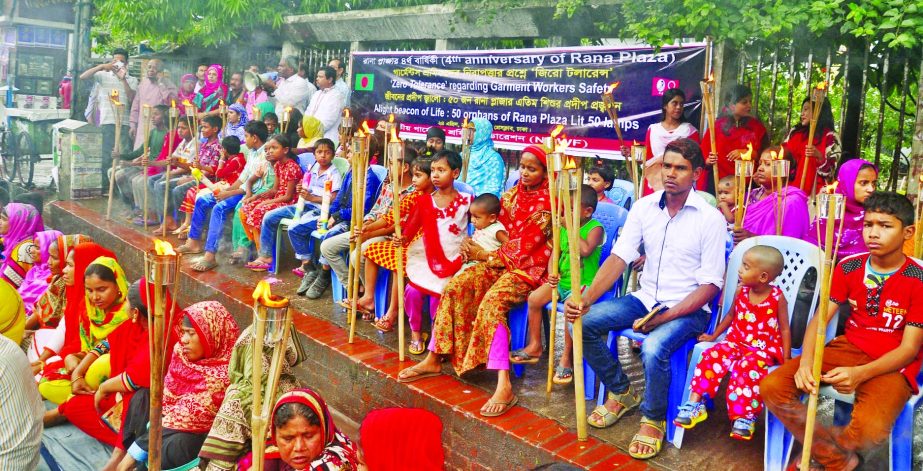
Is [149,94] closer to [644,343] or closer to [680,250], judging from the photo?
[680,250]

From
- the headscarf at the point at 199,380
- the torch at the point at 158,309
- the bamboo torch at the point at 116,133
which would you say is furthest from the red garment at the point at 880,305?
the bamboo torch at the point at 116,133

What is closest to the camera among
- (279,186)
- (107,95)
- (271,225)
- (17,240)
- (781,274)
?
(781,274)

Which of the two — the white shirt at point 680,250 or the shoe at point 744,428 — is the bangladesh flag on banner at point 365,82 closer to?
the white shirt at point 680,250

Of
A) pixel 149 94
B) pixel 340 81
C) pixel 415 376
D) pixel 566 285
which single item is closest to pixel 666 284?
pixel 566 285

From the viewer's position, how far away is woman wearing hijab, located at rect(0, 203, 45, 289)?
6566 millimetres

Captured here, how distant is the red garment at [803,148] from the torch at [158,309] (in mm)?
4140

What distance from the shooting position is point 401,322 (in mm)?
5117

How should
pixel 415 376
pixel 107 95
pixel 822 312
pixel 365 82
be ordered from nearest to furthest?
1. pixel 822 312
2. pixel 415 376
3. pixel 365 82
4. pixel 107 95

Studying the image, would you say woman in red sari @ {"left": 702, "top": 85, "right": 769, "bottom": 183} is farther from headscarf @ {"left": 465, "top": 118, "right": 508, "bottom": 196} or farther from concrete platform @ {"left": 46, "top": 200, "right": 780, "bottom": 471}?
concrete platform @ {"left": 46, "top": 200, "right": 780, "bottom": 471}

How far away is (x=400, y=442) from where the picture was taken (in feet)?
12.5

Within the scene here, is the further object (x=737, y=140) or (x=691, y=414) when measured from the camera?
(x=737, y=140)

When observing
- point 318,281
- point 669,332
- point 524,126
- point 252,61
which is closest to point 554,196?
point 669,332

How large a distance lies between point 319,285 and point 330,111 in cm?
338

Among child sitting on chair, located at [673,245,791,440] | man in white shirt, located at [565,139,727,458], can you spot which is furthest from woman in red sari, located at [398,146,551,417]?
child sitting on chair, located at [673,245,791,440]
